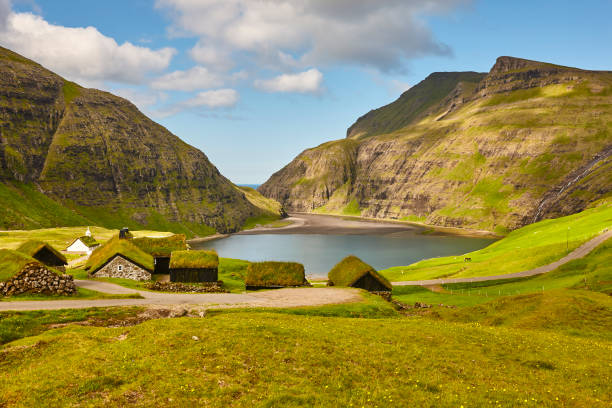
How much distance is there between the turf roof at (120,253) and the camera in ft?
191

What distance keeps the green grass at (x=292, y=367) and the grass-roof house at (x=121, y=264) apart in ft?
118

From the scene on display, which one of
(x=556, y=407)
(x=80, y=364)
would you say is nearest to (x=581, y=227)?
(x=556, y=407)

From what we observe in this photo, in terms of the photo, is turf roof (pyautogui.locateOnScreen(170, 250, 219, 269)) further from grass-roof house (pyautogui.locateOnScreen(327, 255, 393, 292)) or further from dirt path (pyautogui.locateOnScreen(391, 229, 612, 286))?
dirt path (pyautogui.locateOnScreen(391, 229, 612, 286))

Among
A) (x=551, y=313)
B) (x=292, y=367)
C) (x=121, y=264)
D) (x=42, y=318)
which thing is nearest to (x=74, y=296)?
(x=42, y=318)

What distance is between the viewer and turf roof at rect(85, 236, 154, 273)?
5818 centimetres

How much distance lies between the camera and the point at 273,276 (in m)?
55.6

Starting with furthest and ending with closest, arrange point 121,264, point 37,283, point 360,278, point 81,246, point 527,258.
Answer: point 81,246
point 527,258
point 121,264
point 360,278
point 37,283

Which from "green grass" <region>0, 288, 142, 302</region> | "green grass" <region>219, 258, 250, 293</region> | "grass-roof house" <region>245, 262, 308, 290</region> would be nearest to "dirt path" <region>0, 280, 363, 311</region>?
"green grass" <region>0, 288, 142, 302</region>

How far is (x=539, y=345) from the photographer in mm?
25109

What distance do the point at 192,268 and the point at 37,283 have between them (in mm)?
26207

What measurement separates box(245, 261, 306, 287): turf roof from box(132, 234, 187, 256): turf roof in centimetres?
2199

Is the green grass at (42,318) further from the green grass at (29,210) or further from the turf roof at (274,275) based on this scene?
the green grass at (29,210)

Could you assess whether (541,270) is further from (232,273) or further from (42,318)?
(42,318)

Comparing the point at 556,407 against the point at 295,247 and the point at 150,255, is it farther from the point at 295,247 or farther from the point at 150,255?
the point at 295,247
